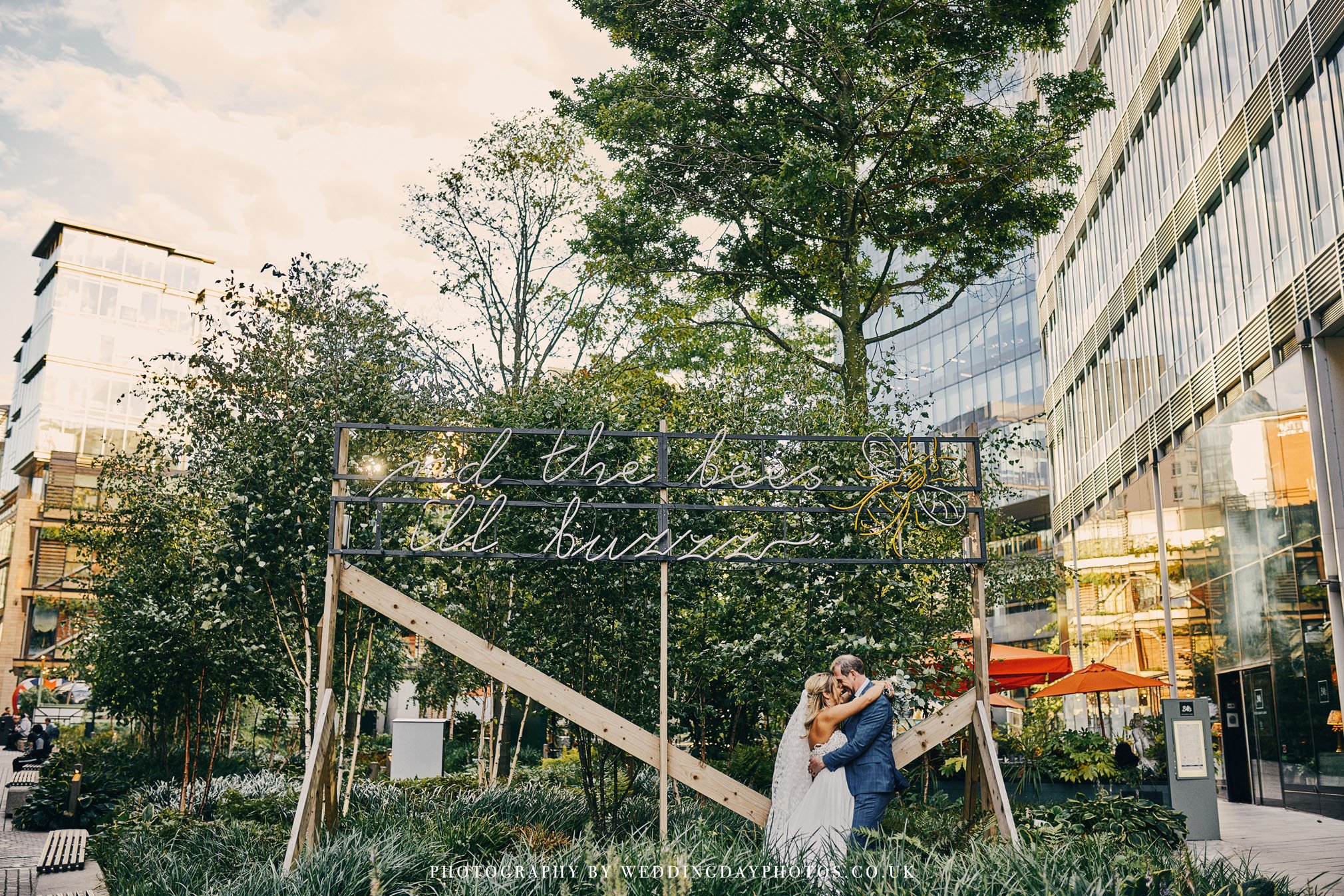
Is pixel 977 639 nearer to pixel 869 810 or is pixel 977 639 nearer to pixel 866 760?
pixel 866 760

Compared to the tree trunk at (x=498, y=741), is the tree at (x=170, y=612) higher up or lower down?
higher up

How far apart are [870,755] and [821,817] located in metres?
0.57

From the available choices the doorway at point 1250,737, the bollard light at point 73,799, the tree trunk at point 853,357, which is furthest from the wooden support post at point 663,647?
the doorway at point 1250,737

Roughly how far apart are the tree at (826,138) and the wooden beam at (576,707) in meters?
6.67

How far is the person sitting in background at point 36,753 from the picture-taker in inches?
819

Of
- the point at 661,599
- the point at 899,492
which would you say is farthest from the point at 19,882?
the point at 899,492

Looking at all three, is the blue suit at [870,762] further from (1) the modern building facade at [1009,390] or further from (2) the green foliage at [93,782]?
(1) the modern building facade at [1009,390]

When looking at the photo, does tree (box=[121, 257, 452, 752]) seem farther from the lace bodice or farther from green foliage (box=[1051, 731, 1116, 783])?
green foliage (box=[1051, 731, 1116, 783])

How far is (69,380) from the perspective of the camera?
6084 centimetres

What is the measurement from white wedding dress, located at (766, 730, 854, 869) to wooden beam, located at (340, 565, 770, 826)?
0.61 meters

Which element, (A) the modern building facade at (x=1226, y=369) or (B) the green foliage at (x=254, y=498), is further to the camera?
(A) the modern building facade at (x=1226, y=369)

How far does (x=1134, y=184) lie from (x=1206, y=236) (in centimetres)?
609

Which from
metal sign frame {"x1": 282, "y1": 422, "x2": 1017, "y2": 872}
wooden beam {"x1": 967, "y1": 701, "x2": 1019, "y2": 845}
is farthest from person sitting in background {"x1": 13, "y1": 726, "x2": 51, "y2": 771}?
wooden beam {"x1": 967, "y1": 701, "x2": 1019, "y2": 845}

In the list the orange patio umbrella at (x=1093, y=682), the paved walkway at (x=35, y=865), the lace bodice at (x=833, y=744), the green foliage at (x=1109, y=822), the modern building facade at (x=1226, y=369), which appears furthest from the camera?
the orange patio umbrella at (x=1093, y=682)
